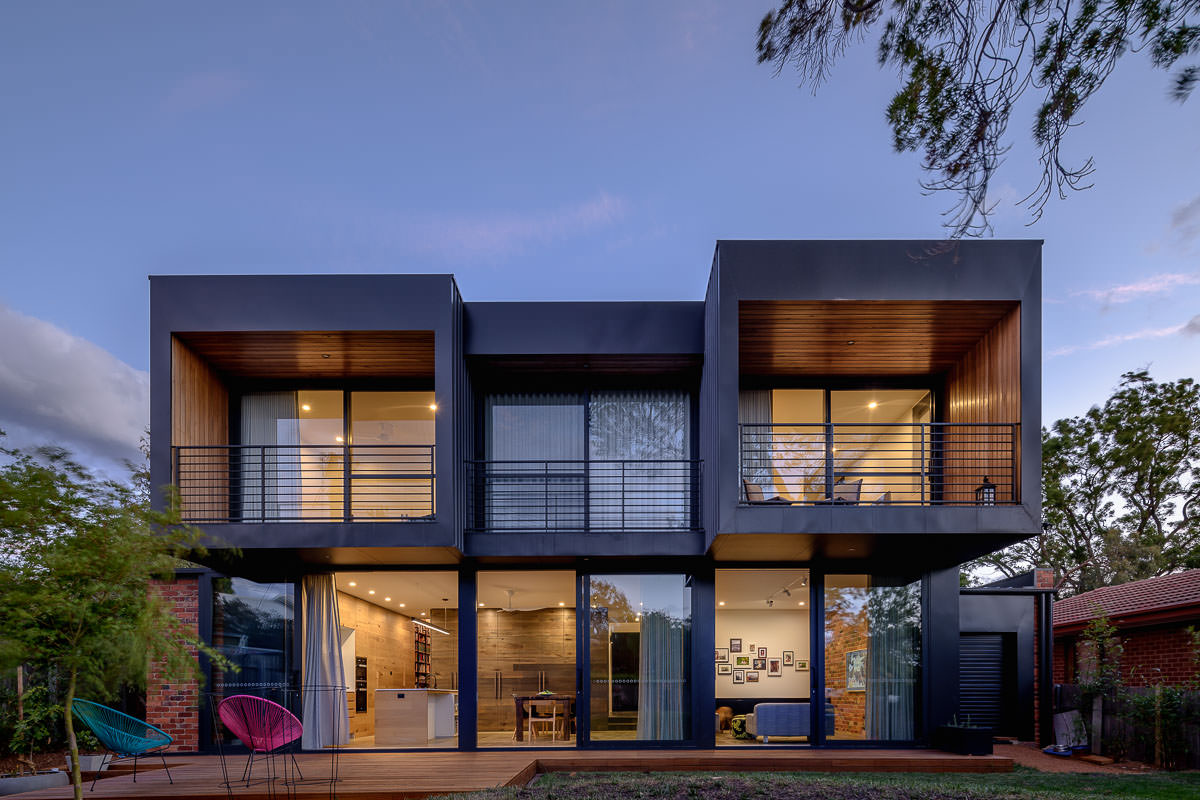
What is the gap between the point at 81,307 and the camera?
632 inches

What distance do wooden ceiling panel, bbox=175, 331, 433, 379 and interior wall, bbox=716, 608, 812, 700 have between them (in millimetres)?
5293

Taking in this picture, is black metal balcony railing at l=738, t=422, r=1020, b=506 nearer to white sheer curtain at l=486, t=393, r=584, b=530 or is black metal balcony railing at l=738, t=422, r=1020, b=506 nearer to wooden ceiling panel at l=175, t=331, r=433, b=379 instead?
white sheer curtain at l=486, t=393, r=584, b=530

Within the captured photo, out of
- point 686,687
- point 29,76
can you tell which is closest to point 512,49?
point 29,76

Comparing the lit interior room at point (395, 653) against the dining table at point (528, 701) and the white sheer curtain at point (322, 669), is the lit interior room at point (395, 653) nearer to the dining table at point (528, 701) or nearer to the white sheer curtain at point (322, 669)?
the white sheer curtain at point (322, 669)

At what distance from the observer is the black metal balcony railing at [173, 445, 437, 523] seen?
10211mm

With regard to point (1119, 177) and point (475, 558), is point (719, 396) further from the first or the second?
point (1119, 177)

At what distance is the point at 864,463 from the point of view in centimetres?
1056

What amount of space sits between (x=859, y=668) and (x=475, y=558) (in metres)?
4.82

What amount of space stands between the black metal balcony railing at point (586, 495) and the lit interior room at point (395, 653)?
44.0 inches

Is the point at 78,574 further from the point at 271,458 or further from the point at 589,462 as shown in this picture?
the point at 589,462

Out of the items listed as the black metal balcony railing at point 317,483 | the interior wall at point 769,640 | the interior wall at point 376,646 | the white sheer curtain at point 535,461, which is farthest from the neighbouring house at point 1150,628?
the interior wall at point 376,646

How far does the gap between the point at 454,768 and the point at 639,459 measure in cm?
411

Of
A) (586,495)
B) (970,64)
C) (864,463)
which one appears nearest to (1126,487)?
(864,463)

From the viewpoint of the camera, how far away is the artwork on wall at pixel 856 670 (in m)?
10.2
